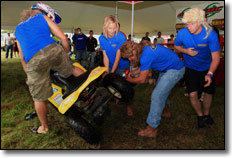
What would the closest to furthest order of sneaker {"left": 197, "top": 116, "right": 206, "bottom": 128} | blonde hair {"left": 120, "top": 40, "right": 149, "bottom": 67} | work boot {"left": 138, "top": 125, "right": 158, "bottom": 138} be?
blonde hair {"left": 120, "top": 40, "right": 149, "bottom": 67} → work boot {"left": 138, "top": 125, "right": 158, "bottom": 138} → sneaker {"left": 197, "top": 116, "right": 206, "bottom": 128}

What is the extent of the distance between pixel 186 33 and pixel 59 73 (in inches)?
83.8

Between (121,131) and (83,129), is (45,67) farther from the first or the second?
(121,131)

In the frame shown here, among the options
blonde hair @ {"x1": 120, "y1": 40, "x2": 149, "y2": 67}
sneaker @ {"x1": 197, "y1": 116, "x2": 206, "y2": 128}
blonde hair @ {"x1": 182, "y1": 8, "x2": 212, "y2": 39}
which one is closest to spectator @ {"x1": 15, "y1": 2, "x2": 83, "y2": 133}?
blonde hair @ {"x1": 120, "y1": 40, "x2": 149, "y2": 67}

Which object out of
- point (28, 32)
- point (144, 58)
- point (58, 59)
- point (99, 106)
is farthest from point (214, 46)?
point (28, 32)

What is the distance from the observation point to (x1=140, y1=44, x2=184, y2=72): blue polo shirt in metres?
2.48

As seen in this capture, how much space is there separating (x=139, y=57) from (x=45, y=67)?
4.17 feet

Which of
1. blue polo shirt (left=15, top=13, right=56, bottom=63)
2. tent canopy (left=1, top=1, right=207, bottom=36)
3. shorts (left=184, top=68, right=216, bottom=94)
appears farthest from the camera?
tent canopy (left=1, top=1, right=207, bottom=36)

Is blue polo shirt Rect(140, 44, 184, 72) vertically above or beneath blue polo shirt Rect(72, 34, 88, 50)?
beneath

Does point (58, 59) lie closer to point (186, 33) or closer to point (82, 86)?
point (82, 86)

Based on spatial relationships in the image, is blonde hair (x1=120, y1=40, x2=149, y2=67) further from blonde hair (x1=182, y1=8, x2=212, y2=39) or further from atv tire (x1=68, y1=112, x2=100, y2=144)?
atv tire (x1=68, y1=112, x2=100, y2=144)

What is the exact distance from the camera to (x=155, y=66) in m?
2.73

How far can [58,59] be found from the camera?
7.52 ft

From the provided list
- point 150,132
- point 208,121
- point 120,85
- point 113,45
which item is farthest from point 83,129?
point 208,121

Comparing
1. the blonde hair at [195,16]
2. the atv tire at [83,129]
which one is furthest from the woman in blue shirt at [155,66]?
the atv tire at [83,129]
